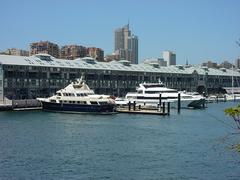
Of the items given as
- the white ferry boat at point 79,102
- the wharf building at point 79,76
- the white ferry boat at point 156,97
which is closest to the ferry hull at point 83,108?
the white ferry boat at point 79,102

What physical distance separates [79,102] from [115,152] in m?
40.4

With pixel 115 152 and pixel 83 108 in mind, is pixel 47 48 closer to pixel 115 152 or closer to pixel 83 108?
pixel 83 108

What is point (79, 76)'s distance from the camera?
110750 millimetres

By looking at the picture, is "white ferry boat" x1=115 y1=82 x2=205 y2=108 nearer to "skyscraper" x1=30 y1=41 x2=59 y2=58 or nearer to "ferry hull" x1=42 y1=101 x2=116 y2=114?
"ferry hull" x1=42 y1=101 x2=116 y2=114

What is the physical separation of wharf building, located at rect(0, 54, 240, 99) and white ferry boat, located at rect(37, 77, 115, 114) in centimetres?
1786

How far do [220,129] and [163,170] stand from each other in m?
26.1

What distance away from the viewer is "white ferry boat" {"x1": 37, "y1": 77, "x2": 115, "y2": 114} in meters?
74.3

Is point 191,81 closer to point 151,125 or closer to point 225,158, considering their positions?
point 151,125

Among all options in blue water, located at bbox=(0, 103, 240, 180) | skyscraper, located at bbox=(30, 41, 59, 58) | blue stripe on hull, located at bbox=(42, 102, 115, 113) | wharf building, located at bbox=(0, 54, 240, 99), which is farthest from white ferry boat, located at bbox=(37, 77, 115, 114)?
skyscraper, located at bbox=(30, 41, 59, 58)

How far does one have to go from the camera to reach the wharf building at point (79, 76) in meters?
96.6

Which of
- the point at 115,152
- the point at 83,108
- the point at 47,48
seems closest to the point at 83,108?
the point at 83,108

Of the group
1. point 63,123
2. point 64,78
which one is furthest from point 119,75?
point 63,123

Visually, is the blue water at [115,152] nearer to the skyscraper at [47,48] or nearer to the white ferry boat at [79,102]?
the white ferry boat at [79,102]

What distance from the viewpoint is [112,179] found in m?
27.5
